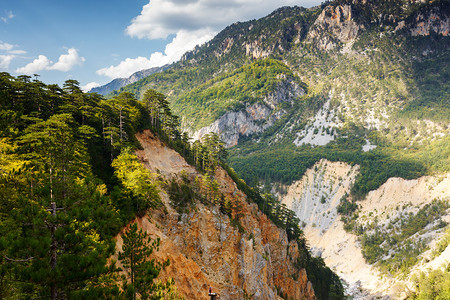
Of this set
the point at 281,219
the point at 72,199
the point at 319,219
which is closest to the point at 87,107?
the point at 72,199

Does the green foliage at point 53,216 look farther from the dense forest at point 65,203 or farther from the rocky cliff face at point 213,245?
the rocky cliff face at point 213,245

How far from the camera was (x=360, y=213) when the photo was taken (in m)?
169

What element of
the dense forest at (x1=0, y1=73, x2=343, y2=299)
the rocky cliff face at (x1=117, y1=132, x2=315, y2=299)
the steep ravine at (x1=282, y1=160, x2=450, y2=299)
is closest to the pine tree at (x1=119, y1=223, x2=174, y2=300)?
the dense forest at (x1=0, y1=73, x2=343, y2=299)

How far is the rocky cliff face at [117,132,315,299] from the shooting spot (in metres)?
32.8

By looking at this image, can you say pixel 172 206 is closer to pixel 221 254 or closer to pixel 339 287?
pixel 221 254

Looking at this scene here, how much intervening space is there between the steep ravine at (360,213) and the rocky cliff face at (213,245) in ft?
227

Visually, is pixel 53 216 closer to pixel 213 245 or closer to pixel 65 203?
pixel 65 203

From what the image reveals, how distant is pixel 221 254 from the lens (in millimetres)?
46219

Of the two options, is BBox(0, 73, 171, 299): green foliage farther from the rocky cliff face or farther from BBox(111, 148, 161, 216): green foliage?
the rocky cliff face

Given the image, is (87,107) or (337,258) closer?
(87,107)

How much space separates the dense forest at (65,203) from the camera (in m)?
11.2

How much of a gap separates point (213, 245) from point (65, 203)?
34511mm

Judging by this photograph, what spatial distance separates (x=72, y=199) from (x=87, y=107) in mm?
25665

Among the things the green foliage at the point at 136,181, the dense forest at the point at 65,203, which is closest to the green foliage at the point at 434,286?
the dense forest at the point at 65,203
